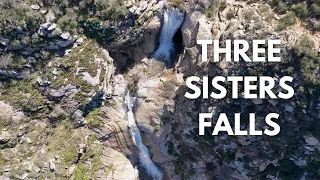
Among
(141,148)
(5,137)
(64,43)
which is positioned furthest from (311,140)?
(5,137)

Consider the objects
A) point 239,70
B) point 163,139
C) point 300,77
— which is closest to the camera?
point 300,77

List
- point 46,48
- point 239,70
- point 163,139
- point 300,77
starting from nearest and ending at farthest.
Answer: point 300,77, point 239,70, point 46,48, point 163,139

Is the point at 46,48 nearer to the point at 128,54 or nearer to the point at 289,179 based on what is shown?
the point at 128,54

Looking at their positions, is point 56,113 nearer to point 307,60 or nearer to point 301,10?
point 307,60

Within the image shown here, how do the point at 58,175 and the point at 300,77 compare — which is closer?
the point at 300,77

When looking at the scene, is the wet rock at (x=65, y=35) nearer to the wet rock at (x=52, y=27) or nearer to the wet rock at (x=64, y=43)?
the wet rock at (x=64, y=43)

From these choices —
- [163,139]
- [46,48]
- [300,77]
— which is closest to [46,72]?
[46,48]

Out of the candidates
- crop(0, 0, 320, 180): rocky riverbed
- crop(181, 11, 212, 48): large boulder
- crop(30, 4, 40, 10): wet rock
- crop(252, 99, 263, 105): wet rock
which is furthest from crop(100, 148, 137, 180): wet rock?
crop(30, 4, 40, 10): wet rock
